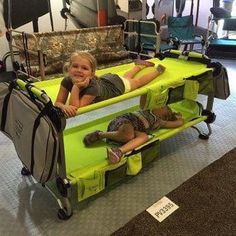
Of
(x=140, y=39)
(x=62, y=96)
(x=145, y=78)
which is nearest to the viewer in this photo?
(x=62, y=96)

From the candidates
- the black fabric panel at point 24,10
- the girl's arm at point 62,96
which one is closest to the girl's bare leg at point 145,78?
the girl's arm at point 62,96

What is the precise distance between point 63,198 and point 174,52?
1.49 meters

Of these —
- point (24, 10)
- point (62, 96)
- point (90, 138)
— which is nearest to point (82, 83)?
point (62, 96)

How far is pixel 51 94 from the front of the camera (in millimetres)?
1650

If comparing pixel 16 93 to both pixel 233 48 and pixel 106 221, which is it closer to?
pixel 106 221

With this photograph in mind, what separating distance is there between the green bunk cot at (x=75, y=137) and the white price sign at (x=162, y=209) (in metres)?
0.22

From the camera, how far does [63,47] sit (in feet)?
10.3

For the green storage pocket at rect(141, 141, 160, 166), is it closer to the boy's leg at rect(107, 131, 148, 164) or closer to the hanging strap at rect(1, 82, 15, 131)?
the boy's leg at rect(107, 131, 148, 164)

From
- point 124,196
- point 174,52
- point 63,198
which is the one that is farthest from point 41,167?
point 174,52

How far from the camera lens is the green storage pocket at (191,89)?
1.87m

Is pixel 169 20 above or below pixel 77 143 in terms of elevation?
above

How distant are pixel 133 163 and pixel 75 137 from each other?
45cm

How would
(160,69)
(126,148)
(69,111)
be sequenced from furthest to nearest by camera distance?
(160,69) < (126,148) < (69,111)

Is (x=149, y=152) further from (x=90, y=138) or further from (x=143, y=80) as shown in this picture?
(x=143, y=80)
